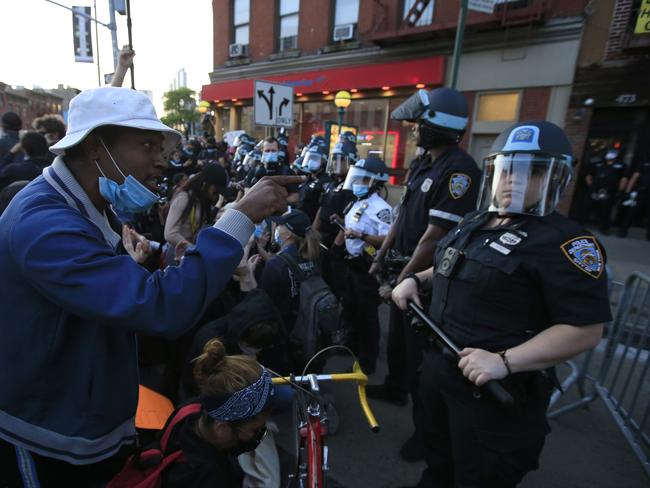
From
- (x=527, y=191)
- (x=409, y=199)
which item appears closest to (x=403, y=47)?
(x=409, y=199)

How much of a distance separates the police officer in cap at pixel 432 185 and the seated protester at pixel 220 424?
1336 millimetres

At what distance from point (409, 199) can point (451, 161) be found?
0.47m

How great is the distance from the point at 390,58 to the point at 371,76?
80cm

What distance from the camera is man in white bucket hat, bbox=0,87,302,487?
103 cm

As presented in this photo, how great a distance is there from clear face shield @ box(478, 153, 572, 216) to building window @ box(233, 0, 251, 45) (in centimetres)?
1880

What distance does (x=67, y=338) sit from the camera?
1185 millimetres

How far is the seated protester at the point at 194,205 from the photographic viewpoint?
3828 millimetres

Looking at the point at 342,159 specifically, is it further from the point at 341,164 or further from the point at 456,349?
the point at 456,349

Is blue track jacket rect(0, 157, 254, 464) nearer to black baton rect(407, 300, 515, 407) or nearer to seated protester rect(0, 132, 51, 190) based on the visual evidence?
black baton rect(407, 300, 515, 407)

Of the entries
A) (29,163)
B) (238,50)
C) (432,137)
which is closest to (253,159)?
(29,163)

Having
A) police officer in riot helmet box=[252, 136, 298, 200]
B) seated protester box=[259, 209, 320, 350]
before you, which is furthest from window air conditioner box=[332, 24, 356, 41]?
seated protester box=[259, 209, 320, 350]

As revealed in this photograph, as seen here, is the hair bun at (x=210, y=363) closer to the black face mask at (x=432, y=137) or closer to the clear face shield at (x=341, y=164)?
the black face mask at (x=432, y=137)


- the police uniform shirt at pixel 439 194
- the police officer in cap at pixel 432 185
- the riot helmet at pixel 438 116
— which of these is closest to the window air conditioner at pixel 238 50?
the police officer in cap at pixel 432 185

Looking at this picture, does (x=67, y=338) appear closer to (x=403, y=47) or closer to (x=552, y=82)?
(x=552, y=82)
